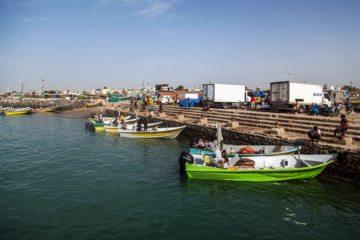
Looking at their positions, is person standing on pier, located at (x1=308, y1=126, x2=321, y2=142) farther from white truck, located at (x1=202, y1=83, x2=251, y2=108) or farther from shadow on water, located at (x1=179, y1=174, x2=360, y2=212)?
white truck, located at (x1=202, y1=83, x2=251, y2=108)

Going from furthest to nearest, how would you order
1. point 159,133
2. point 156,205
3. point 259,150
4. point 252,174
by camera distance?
point 159,133
point 259,150
point 252,174
point 156,205

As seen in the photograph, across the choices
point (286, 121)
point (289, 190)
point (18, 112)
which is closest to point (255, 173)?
point (289, 190)

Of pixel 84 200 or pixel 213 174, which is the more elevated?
pixel 213 174

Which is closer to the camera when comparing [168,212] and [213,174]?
[168,212]

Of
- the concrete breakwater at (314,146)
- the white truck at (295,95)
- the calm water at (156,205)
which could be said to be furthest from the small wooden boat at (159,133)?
the white truck at (295,95)

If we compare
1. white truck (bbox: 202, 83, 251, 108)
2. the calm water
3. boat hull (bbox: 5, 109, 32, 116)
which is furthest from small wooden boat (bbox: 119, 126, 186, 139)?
boat hull (bbox: 5, 109, 32, 116)

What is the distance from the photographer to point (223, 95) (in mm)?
30297

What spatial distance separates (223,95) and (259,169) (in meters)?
19.7

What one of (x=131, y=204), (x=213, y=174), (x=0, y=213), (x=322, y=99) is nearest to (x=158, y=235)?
(x=131, y=204)

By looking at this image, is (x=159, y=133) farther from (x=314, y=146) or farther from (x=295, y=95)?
(x=295, y=95)

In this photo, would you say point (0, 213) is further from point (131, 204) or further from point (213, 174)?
point (213, 174)

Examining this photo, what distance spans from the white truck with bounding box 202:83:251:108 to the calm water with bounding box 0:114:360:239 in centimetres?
1701

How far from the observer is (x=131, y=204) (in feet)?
31.6

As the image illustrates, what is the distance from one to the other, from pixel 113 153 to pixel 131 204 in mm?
9148
